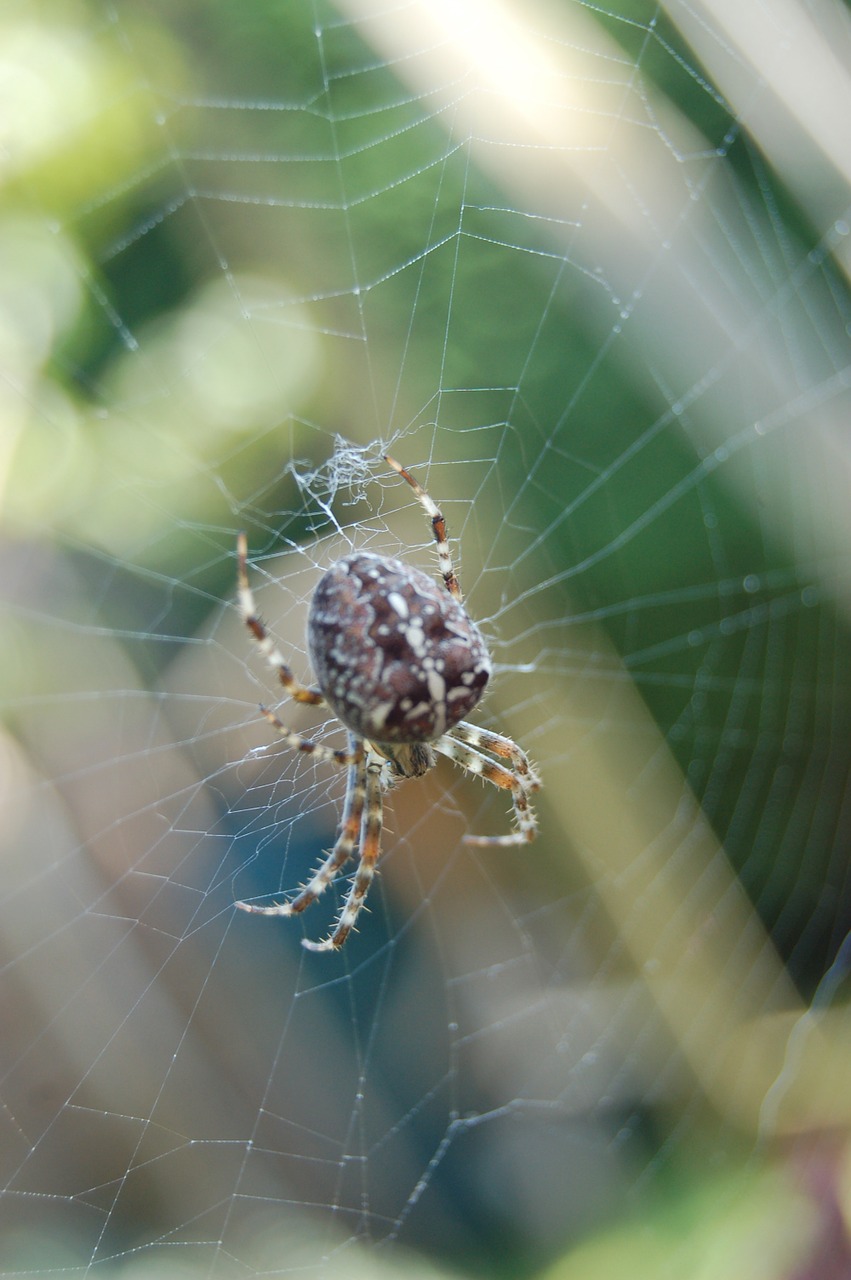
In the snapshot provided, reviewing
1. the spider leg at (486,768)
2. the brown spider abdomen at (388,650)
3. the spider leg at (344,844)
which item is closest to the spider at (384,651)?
the brown spider abdomen at (388,650)

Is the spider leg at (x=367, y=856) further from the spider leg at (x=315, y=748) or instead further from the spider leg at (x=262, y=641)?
the spider leg at (x=262, y=641)

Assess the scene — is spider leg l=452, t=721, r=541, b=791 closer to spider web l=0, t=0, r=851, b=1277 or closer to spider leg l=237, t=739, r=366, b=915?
spider leg l=237, t=739, r=366, b=915

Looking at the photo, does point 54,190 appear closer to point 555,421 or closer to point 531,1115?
point 555,421

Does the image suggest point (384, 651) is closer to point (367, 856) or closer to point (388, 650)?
point (388, 650)

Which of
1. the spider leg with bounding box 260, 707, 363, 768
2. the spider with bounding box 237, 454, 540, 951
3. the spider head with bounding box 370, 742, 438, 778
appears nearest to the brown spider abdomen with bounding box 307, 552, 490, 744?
the spider with bounding box 237, 454, 540, 951

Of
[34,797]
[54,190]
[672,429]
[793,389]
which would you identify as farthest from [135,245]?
[793,389]

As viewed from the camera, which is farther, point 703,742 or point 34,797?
point 703,742
